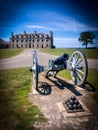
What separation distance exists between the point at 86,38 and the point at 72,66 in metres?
0.52

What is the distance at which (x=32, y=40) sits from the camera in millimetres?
2459

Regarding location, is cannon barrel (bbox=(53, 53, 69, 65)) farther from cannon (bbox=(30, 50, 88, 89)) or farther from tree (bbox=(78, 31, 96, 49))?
tree (bbox=(78, 31, 96, 49))

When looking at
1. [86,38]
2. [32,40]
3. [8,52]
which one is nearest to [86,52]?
[86,38]

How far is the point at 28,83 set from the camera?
2777 mm

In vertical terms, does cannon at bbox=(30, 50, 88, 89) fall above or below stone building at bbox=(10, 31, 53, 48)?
below

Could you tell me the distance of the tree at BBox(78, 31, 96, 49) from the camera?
8.01ft

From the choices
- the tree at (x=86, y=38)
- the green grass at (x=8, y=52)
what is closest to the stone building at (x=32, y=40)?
the green grass at (x=8, y=52)

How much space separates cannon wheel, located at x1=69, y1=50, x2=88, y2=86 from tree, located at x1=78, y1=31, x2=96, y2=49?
0.67 ft

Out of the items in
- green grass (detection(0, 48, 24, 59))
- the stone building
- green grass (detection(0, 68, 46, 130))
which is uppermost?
the stone building

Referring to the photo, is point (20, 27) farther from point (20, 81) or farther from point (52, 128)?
point (52, 128)

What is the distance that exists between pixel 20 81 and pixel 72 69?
2.37 ft

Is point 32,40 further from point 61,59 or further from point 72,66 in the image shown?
point 72,66

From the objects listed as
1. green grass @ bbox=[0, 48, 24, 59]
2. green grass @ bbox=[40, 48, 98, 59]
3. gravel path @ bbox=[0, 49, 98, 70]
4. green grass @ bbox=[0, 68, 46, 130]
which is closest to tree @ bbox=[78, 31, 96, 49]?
green grass @ bbox=[40, 48, 98, 59]

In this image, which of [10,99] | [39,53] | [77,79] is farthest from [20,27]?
[77,79]
